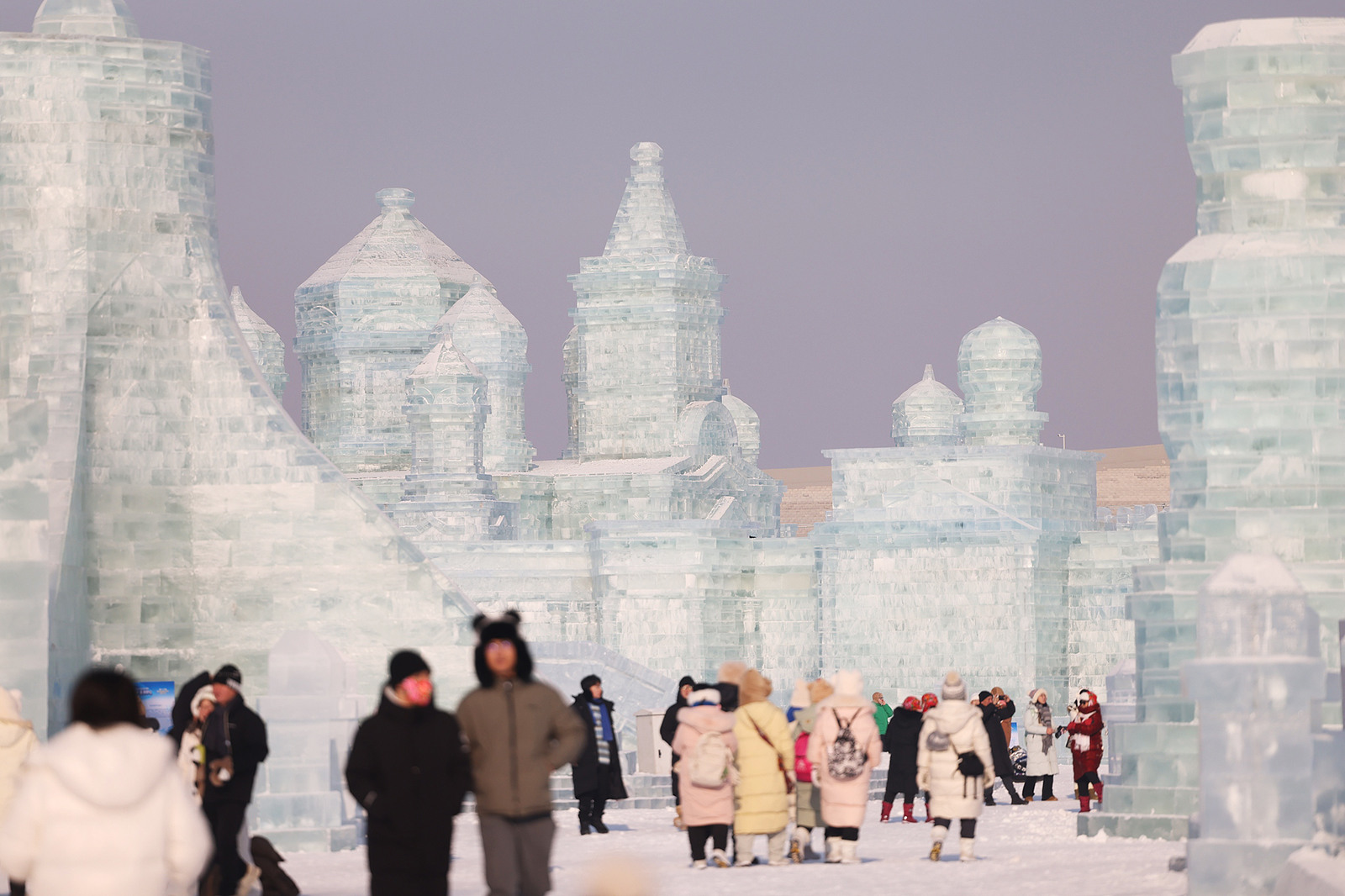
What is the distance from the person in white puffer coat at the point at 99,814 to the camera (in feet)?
22.4

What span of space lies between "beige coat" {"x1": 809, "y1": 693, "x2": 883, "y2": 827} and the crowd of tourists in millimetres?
11

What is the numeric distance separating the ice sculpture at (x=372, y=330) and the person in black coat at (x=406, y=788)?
1437 inches

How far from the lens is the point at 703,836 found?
45.5 feet

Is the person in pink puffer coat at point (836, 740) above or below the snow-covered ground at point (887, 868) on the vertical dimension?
above

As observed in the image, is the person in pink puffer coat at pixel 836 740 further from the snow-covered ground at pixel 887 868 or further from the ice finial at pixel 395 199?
the ice finial at pixel 395 199

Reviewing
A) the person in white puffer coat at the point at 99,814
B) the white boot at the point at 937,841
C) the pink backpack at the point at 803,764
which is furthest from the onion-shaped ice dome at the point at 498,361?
the person in white puffer coat at the point at 99,814

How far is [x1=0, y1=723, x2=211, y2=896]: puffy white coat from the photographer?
684cm

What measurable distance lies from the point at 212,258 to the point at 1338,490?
1183 cm

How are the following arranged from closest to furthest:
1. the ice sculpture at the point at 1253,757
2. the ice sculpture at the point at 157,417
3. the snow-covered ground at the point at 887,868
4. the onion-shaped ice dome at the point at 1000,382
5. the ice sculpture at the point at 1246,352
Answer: the ice sculpture at the point at 1253,757, the snow-covered ground at the point at 887,868, the ice sculpture at the point at 1246,352, the ice sculpture at the point at 157,417, the onion-shaped ice dome at the point at 1000,382

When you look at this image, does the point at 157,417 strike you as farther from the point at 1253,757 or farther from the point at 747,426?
the point at 747,426

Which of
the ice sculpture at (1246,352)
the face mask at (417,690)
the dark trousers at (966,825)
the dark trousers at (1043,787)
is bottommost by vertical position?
the dark trousers at (1043,787)

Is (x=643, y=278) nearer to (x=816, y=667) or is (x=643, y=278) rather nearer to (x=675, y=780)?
(x=816, y=667)

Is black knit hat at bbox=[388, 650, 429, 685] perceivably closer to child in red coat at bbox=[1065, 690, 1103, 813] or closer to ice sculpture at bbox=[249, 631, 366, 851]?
ice sculpture at bbox=[249, 631, 366, 851]

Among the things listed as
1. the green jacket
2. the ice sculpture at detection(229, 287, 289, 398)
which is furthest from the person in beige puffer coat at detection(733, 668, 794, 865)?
the ice sculpture at detection(229, 287, 289, 398)
